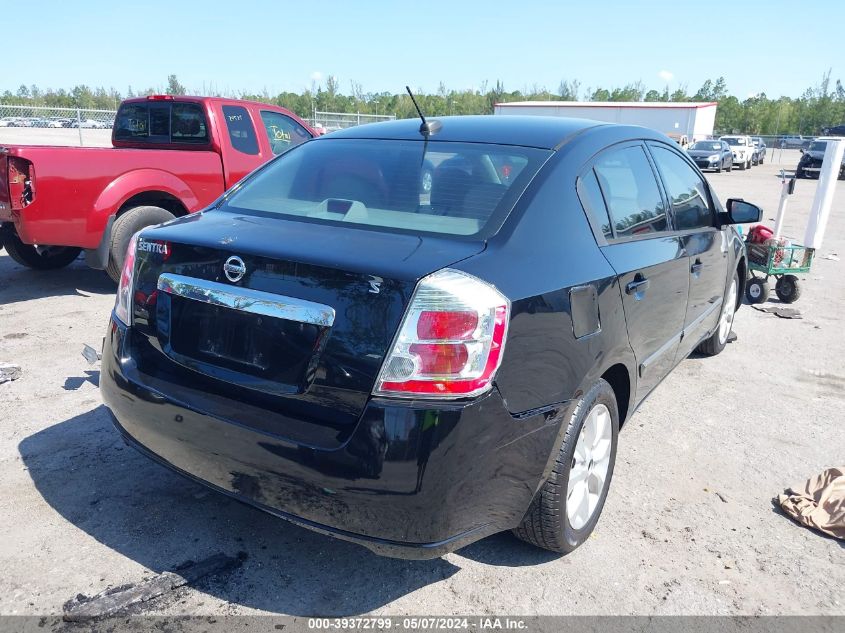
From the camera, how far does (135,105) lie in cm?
781

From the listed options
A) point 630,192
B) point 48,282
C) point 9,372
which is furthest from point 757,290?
point 48,282

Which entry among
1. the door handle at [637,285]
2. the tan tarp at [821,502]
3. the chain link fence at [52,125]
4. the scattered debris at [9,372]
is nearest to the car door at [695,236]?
the door handle at [637,285]

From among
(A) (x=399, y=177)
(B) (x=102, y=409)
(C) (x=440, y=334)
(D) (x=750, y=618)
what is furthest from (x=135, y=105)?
(D) (x=750, y=618)

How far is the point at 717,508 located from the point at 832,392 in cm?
219

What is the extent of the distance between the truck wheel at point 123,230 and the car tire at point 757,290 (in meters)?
6.23

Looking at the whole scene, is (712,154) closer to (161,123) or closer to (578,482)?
(161,123)

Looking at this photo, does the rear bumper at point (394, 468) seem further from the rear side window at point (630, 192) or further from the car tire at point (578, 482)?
the rear side window at point (630, 192)

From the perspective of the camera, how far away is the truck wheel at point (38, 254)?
7.17 m

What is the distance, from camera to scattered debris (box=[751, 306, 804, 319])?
6.95m

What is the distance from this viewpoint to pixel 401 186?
2908 millimetres

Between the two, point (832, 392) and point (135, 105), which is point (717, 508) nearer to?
point (832, 392)

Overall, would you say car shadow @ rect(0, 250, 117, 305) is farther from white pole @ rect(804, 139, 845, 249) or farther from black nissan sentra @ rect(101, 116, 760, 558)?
white pole @ rect(804, 139, 845, 249)

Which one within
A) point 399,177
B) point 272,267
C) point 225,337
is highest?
point 399,177

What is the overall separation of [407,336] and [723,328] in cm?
422
